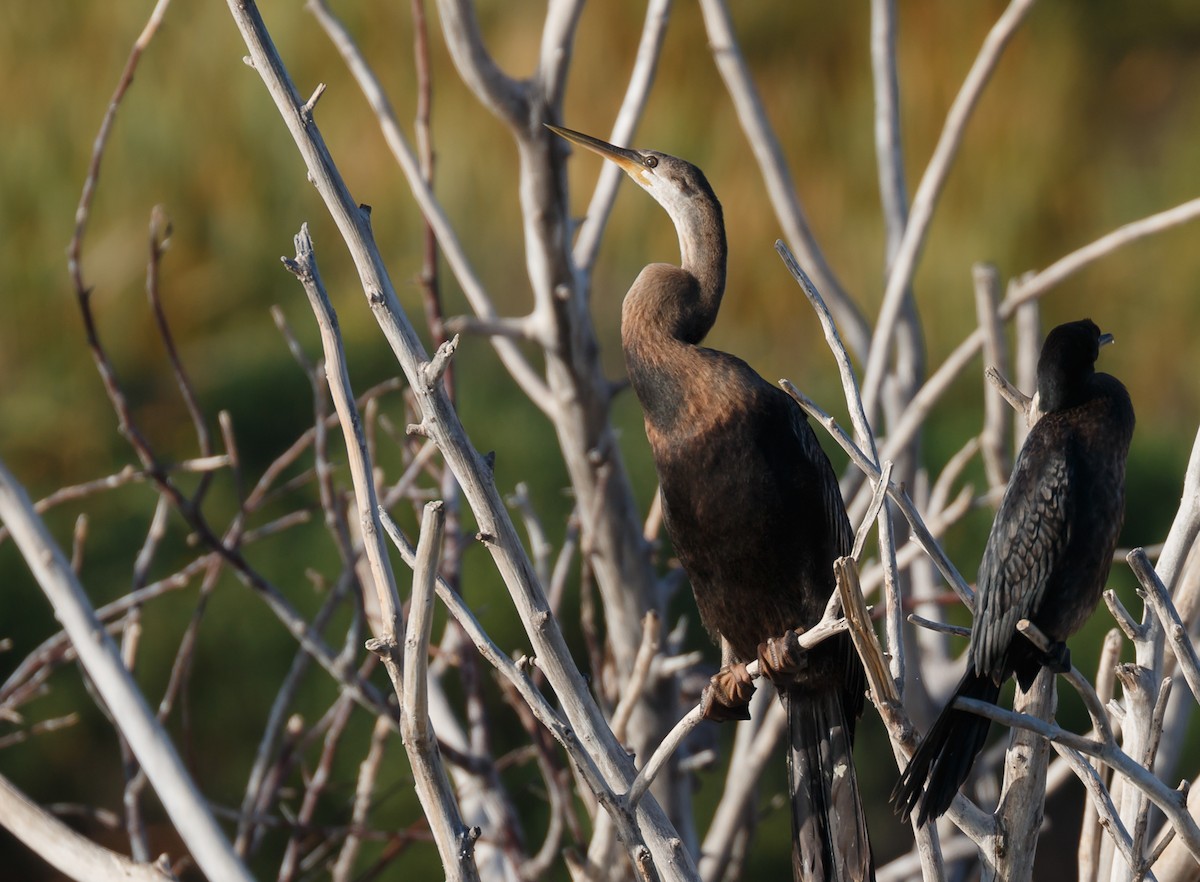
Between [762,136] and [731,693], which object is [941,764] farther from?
[762,136]

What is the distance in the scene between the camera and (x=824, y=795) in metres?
1.63

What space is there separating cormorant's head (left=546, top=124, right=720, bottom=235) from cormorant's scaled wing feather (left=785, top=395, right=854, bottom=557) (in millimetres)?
308

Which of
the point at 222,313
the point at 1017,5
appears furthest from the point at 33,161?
the point at 1017,5

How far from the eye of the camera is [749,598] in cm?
165

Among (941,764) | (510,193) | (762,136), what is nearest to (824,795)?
(941,764)

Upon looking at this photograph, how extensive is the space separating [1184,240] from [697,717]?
3318mm

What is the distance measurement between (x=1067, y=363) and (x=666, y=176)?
29.7 inches

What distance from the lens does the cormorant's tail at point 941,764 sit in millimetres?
1115

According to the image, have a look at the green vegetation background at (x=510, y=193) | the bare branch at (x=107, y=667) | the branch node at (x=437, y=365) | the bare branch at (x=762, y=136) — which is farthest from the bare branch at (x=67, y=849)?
the green vegetation background at (x=510, y=193)

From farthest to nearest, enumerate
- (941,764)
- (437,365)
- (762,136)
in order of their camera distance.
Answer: (762,136), (941,764), (437,365)

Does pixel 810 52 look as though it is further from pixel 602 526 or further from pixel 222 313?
pixel 602 526

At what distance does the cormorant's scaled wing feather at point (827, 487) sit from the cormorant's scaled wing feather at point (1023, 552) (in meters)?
0.41

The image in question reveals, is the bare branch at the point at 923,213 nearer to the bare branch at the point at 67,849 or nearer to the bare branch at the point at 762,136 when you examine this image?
the bare branch at the point at 762,136

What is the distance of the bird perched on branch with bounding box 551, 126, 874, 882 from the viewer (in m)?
1.58
